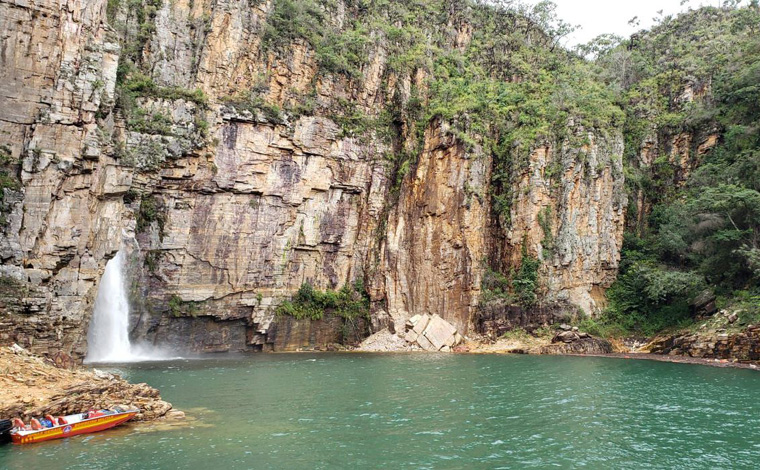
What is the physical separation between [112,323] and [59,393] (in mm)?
16237

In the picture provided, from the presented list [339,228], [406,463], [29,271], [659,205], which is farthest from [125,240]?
[659,205]

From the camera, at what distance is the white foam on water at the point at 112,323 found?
28.9 metres

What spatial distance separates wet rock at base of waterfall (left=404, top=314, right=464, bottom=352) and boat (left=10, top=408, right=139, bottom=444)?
902 inches

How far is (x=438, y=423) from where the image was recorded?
14227mm

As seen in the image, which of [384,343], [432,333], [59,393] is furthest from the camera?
[384,343]

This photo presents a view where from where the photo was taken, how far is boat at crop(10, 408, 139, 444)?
1270cm

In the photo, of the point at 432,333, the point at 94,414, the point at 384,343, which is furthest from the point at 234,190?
the point at 94,414

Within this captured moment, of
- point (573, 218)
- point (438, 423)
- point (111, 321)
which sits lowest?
point (438, 423)

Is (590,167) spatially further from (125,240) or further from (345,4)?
(125,240)

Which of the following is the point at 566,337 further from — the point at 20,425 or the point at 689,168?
the point at 20,425

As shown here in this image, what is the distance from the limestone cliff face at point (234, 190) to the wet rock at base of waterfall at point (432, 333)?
1.13 m

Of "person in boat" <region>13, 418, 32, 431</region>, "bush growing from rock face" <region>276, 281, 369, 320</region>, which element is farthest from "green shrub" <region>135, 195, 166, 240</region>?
"person in boat" <region>13, 418, 32, 431</region>

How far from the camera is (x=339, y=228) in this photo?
124 ft

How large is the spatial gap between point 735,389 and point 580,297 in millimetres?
18310
